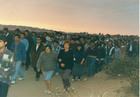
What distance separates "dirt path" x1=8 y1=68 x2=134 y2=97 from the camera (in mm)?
6961

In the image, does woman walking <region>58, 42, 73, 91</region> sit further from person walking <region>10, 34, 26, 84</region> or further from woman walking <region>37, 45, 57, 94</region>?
person walking <region>10, 34, 26, 84</region>

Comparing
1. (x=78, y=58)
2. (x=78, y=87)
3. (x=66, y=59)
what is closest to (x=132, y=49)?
(x=78, y=58)

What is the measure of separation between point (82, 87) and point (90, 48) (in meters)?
2.28

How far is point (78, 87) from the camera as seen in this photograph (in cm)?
838

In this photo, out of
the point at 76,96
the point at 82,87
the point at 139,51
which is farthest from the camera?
the point at 139,51

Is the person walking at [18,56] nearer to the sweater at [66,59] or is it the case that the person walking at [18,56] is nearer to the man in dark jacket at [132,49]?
the sweater at [66,59]

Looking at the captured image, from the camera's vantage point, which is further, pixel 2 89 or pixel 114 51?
pixel 114 51

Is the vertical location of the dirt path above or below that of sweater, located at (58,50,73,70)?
below

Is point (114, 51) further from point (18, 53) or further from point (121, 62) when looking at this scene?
point (18, 53)

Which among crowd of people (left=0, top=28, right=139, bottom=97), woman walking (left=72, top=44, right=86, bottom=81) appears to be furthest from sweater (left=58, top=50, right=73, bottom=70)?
woman walking (left=72, top=44, right=86, bottom=81)

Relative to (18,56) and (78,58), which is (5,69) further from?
(78,58)

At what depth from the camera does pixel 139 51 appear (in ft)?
39.5

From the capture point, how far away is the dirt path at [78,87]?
696 centimetres

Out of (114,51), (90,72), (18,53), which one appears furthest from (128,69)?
(18,53)
